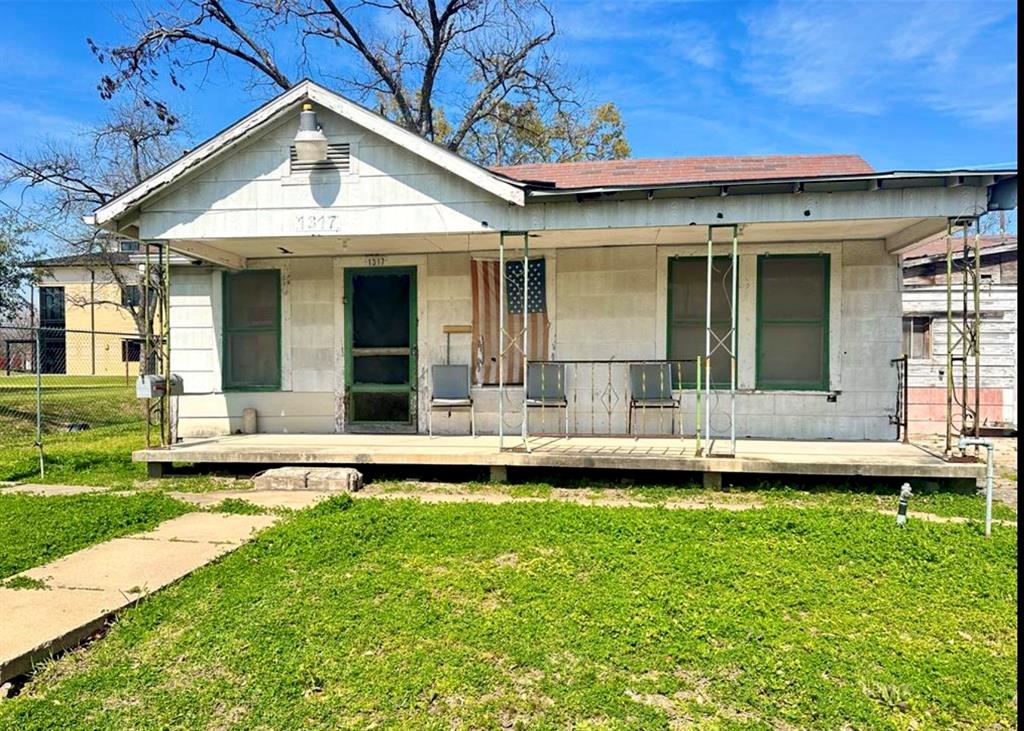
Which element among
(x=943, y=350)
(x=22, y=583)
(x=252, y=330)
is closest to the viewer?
(x=22, y=583)

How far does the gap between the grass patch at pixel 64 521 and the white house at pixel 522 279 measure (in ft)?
9.37

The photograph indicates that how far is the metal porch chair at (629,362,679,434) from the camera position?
8008mm

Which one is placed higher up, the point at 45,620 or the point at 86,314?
the point at 86,314

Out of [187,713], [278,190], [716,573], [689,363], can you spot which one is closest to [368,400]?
[278,190]

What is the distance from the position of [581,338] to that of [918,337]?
7.57 m

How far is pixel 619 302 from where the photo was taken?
8.31 m

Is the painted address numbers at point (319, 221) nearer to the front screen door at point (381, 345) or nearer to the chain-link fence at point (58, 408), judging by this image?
the front screen door at point (381, 345)

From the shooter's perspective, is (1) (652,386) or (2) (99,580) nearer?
(2) (99,580)

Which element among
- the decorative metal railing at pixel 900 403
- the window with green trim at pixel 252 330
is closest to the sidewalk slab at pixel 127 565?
the window with green trim at pixel 252 330

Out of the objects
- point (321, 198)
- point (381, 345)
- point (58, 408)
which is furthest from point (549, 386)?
point (58, 408)

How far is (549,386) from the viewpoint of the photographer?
838cm

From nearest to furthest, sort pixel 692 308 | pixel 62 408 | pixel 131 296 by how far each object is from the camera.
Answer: pixel 692 308 → pixel 62 408 → pixel 131 296

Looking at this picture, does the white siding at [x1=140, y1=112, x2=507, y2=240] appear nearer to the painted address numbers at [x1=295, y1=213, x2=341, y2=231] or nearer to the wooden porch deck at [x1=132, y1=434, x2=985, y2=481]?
the painted address numbers at [x1=295, y1=213, x2=341, y2=231]

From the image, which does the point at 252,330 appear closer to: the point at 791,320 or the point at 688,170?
the point at 688,170
